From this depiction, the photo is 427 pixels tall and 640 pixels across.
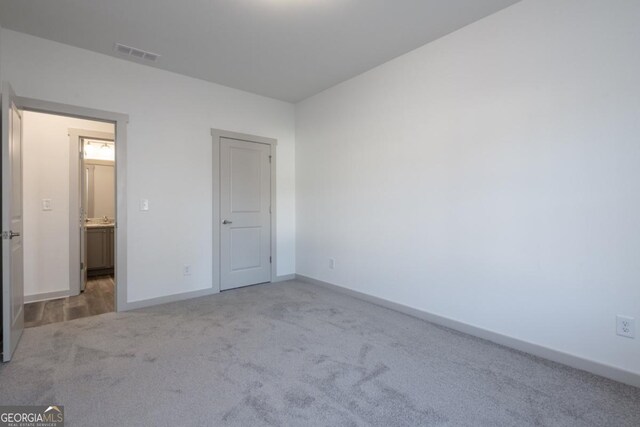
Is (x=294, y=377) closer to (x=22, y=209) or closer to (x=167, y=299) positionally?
(x=167, y=299)

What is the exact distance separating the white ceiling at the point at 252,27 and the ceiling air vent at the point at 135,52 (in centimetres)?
7

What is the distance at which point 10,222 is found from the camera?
2.31 meters

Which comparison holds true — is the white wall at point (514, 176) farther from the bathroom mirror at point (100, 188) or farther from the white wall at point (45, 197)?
the bathroom mirror at point (100, 188)

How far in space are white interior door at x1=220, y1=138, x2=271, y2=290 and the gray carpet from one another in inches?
51.8

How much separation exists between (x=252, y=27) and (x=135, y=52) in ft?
4.56

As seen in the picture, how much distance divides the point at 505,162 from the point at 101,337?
3.77m

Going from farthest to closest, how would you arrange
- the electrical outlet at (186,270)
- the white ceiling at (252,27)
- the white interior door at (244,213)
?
the white interior door at (244,213)
the electrical outlet at (186,270)
the white ceiling at (252,27)

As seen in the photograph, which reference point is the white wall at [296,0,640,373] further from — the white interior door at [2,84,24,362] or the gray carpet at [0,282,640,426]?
the white interior door at [2,84,24,362]

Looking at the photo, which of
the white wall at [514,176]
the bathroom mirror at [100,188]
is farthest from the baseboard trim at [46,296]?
the white wall at [514,176]

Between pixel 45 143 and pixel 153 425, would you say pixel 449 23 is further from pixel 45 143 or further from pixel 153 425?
pixel 45 143

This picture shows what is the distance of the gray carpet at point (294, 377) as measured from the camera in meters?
1.75

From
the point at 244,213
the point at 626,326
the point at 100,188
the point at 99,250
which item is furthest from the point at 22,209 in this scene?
the point at 626,326

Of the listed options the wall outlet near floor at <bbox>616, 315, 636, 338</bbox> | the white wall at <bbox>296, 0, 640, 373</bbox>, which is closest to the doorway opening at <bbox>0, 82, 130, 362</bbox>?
the white wall at <bbox>296, 0, 640, 373</bbox>

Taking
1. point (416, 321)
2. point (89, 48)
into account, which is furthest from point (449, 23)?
point (89, 48)
